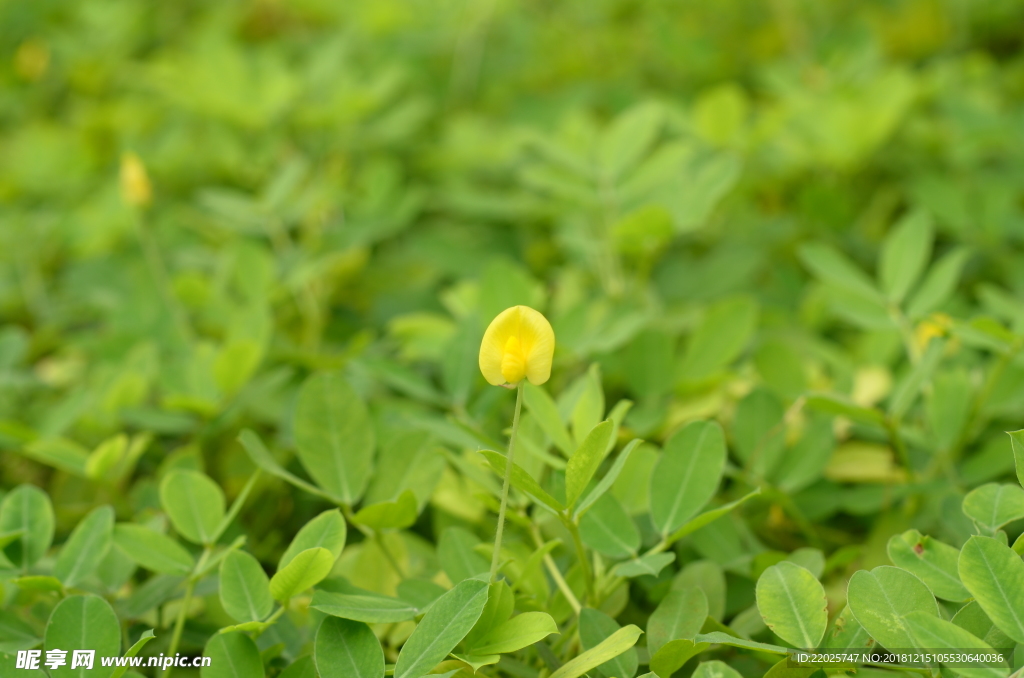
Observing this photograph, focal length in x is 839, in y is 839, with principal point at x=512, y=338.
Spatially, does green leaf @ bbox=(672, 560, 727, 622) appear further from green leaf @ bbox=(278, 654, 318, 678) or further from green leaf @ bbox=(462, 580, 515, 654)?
green leaf @ bbox=(278, 654, 318, 678)

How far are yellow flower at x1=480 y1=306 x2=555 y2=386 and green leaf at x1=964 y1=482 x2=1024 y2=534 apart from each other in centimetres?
31

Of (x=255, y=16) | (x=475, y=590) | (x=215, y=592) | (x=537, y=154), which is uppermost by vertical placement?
(x=255, y=16)

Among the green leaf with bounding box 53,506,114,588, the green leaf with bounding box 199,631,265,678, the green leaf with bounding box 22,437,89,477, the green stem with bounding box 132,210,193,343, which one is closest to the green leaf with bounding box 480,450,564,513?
the green leaf with bounding box 199,631,265,678

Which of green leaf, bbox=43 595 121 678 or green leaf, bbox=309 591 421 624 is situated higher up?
green leaf, bbox=309 591 421 624

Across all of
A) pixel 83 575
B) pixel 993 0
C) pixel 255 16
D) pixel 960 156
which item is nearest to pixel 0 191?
pixel 255 16

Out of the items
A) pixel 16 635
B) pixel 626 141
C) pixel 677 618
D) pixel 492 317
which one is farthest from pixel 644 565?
pixel 626 141

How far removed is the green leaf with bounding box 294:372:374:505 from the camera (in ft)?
2.25

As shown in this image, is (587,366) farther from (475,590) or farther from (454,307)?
(475,590)

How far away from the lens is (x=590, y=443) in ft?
1.78

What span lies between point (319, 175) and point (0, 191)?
0.59 m

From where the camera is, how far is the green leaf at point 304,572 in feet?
1.83

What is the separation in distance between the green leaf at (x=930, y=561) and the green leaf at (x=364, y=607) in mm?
332

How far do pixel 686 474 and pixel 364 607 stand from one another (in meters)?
0.26

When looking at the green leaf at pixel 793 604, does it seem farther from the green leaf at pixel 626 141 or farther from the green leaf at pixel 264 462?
the green leaf at pixel 626 141
